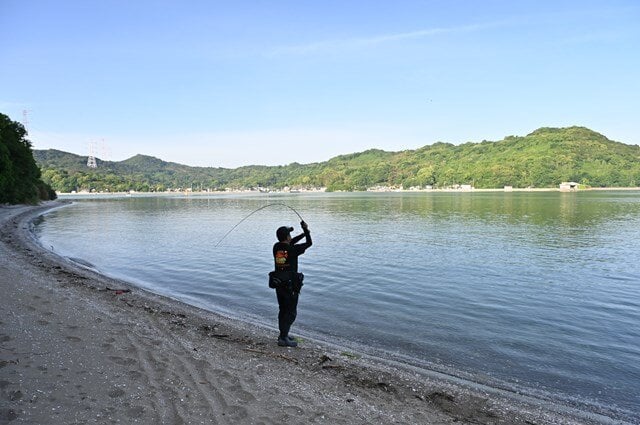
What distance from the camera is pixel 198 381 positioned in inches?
246

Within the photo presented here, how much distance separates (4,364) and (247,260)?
17745mm

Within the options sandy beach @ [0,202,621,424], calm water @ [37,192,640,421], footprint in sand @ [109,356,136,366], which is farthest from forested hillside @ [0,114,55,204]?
footprint in sand @ [109,356,136,366]

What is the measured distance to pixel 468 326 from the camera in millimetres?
11781

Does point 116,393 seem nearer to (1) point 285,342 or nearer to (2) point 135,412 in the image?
(2) point 135,412

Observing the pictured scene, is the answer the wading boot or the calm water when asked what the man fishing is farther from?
the calm water

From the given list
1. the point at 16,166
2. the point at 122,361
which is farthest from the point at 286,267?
the point at 16,166

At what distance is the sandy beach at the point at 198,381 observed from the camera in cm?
517

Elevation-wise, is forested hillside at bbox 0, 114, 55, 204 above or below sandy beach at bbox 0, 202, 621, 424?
above

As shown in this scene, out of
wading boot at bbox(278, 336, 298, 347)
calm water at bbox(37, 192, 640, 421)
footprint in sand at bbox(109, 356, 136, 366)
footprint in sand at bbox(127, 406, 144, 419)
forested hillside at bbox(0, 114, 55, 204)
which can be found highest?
forested hillside at bbox(0, 114, 55, 204)

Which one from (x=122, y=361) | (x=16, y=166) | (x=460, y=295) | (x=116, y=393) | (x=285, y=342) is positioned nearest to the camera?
(x=116, y=393)

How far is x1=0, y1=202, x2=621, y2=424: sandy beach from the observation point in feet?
17.0

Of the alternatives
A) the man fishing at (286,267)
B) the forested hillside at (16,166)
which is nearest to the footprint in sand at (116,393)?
the man fishing at (286,267)

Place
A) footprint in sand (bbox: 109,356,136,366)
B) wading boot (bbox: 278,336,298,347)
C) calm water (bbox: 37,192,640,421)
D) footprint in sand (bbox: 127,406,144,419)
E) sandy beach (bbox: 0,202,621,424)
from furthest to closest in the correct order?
calm water (bbox: 37,192,640,421)
wading boot (bbox: 278,336,298,347)
footprint in sand (bbox: 109,356,136,366)
sandy beach (bbox: 0,202,621,424)
footprint in sand (bbox: 127,406,144,419)

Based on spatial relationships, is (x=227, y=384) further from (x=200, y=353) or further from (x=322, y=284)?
(x=322, y=284)
